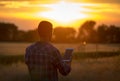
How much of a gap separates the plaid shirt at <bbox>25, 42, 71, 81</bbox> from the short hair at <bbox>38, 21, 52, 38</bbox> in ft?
0.46

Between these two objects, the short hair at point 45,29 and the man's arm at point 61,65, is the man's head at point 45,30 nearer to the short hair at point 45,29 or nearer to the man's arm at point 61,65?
the short hair at point 45,29

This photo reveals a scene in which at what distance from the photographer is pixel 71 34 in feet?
248

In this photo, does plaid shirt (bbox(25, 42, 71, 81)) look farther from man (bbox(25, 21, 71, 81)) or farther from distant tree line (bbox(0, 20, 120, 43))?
distant tree line (bbox(0, 20, 120, 43))

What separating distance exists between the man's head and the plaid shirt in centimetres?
10

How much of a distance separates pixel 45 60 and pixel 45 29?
18.1 inches

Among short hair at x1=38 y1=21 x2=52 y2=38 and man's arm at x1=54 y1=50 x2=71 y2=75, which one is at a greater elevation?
short hair at x1=38 y1=21 x2=52 y2=38

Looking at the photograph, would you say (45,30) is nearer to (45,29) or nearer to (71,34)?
(45,29)

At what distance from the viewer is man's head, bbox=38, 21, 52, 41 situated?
6969 millimetres

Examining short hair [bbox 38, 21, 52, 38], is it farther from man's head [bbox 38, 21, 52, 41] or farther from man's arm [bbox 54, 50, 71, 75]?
man's arm [bbox 54, 50, 71, 75]

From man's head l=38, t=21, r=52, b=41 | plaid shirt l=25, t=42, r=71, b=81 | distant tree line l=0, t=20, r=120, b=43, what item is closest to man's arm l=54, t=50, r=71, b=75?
plaid shirt l=25, t=42, r=71, b=81

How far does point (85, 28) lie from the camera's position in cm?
7388

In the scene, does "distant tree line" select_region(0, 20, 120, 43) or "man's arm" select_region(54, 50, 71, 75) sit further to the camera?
"distant tree line" select_region(0, 20, 120, 43)

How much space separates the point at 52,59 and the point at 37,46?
1.04 ft

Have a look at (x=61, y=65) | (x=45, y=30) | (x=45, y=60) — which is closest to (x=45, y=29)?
(x=45, y=30)
